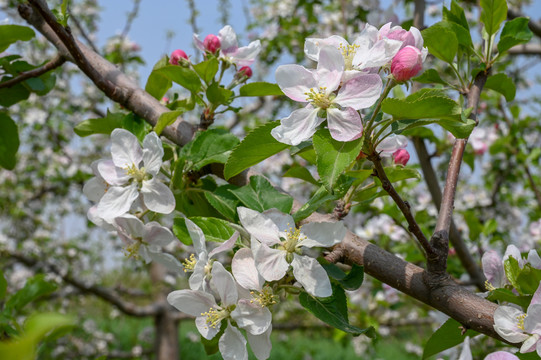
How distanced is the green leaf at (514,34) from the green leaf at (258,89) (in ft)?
1.72

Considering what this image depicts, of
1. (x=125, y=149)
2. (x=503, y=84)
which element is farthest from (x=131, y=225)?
(x=503, y=84)

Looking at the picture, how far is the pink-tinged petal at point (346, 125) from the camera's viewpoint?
27.0 inches

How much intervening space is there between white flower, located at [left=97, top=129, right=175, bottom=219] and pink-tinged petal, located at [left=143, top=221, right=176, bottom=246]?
0.15 feet

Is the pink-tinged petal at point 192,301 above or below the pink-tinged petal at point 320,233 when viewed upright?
below

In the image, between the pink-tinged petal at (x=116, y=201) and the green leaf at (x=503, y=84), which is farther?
the green leaf at (x=503, y=84)

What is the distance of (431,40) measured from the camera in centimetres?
98

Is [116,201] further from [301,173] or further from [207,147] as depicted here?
[301,173]

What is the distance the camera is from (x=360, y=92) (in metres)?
0.72

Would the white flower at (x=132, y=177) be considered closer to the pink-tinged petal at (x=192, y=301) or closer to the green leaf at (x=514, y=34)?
the pink-tinged petal at (x=192, y=301)

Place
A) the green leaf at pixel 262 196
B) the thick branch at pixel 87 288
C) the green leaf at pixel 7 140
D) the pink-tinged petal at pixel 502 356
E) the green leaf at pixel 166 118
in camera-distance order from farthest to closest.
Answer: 1. the thick branch at pixel 87 288
2. the green leaf at pixel 7 140
3. the green leaf at pixel 166 118
4. the green leaf at pixel 262 196
5. the pink-tinged petal at pixel 502 356

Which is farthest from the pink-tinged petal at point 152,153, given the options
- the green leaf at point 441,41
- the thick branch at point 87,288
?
the thick branch at point 87,288

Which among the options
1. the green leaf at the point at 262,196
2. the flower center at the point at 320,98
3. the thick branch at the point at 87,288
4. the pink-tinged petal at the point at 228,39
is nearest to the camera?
the flower center at the point at 320,98

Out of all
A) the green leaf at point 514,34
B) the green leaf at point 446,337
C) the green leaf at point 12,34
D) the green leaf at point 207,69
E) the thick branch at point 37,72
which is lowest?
the green leaf at point 446,337

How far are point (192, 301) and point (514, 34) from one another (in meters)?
0.96
